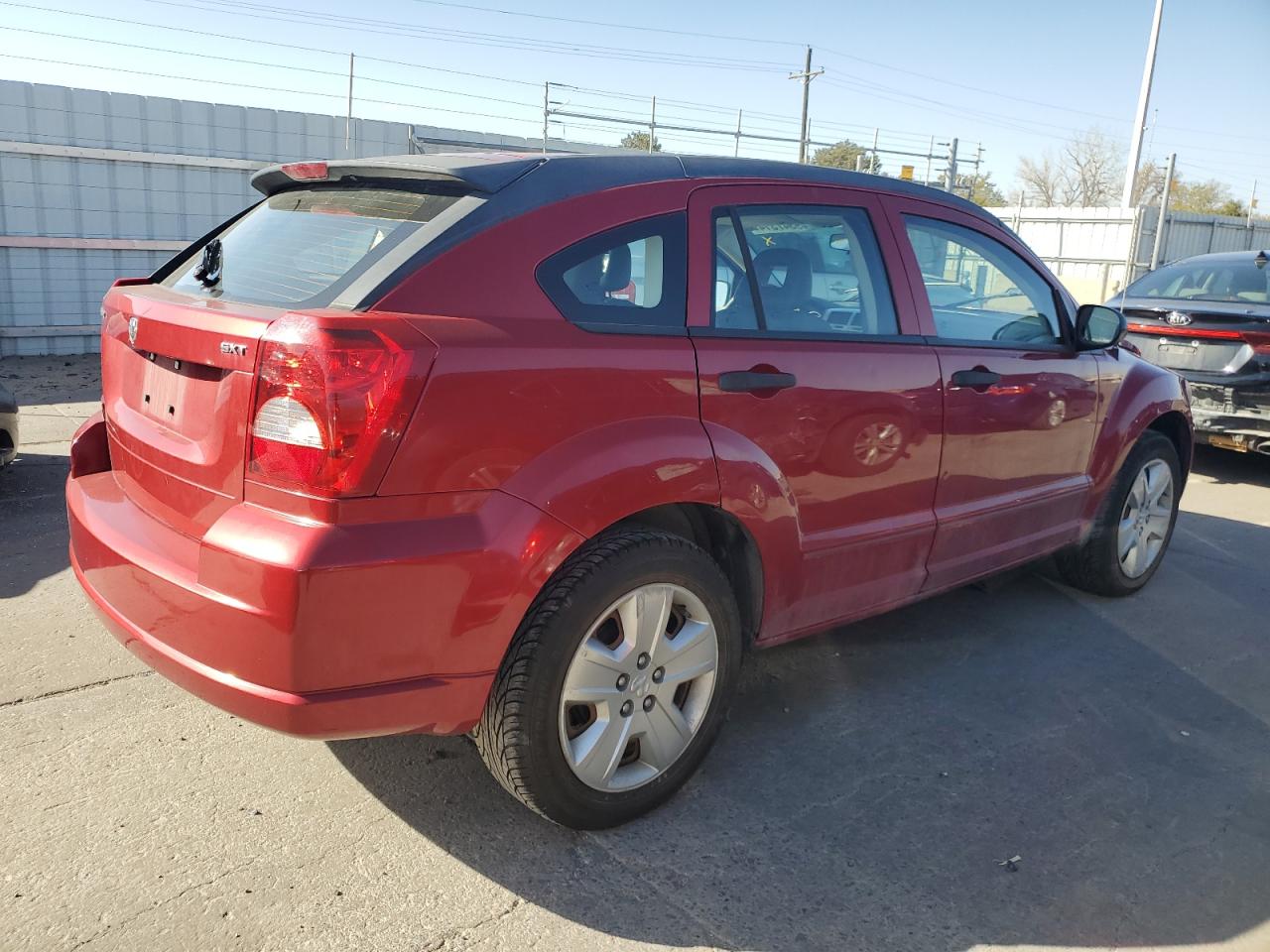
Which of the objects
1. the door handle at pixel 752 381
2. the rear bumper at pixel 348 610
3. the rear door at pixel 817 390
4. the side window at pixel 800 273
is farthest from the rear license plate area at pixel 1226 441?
the rear bumper at pixel 348 610

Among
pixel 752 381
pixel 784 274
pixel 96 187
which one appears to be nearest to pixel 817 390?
pixel 752 381

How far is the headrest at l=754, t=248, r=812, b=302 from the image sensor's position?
314 cm

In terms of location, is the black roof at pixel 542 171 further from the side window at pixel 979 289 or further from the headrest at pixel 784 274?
the side window at pixel 979 289

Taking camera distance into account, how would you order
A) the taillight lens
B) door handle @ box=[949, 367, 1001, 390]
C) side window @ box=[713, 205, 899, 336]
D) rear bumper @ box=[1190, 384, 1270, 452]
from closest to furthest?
1. the taillight lens
2. side window @ box=[713, 205, 899, 336]
3. door handle @ box=[949, 367, 1001, 390]
4. rear bumper @ box=[1190, 384, 1270, 452]

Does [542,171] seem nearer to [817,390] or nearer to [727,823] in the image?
[817,390]

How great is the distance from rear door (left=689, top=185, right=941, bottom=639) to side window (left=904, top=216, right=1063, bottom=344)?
248mm

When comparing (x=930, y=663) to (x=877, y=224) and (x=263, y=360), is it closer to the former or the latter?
(x=877, y=224)

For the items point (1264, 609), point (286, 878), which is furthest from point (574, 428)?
point (1264, 609)

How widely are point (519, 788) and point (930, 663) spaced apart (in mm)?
2105

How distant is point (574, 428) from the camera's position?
2.54 metres

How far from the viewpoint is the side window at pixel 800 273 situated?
304cm

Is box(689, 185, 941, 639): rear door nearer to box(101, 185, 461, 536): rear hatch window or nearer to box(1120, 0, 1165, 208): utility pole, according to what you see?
box(101, 185, 461, 536): rear hatch window

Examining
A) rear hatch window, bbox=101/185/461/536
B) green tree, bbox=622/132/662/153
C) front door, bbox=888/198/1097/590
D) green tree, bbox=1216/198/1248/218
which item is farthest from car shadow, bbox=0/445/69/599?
green tree, bbox=1216/198/1248/218

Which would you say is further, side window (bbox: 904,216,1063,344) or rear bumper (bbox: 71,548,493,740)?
side window (bbox: 904,216,1063,344)
